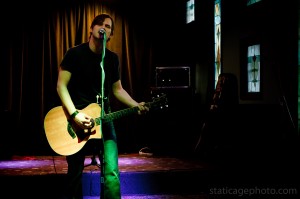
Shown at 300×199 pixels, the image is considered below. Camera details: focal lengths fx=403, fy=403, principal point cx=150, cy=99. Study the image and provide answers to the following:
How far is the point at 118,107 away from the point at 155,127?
1285 mm

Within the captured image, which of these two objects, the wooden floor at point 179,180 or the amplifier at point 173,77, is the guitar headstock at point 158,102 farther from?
the amplifier at point 173,77

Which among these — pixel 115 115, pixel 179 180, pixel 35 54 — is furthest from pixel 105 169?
pixel 35 54

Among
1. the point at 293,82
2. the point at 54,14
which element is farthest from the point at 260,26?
the point at 54,14

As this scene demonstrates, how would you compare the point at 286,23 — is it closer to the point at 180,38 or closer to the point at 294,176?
the point at 294,176

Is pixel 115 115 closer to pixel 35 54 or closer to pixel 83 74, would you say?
pixel 83 74

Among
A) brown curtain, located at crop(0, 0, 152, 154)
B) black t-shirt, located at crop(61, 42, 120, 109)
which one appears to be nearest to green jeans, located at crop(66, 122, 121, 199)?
black t-shirt, located at crop(61, 42, 120, 109)

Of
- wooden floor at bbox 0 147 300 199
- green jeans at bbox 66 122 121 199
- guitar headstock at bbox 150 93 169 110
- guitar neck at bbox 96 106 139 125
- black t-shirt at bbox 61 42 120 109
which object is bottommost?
wooden floor at bbox 0 147 300 199

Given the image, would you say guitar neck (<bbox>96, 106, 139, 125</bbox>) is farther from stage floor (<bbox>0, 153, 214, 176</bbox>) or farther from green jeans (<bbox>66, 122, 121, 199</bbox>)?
stage floor (<bbox>0, 153, 214, 176</bbox>)

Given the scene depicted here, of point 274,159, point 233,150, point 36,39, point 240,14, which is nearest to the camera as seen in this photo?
point 274,159

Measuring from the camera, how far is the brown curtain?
737cm

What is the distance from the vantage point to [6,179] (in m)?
4.75

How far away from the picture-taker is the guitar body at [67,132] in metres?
3.40

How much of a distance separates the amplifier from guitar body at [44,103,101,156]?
3545 millimetres

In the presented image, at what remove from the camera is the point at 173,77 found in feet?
23.2
